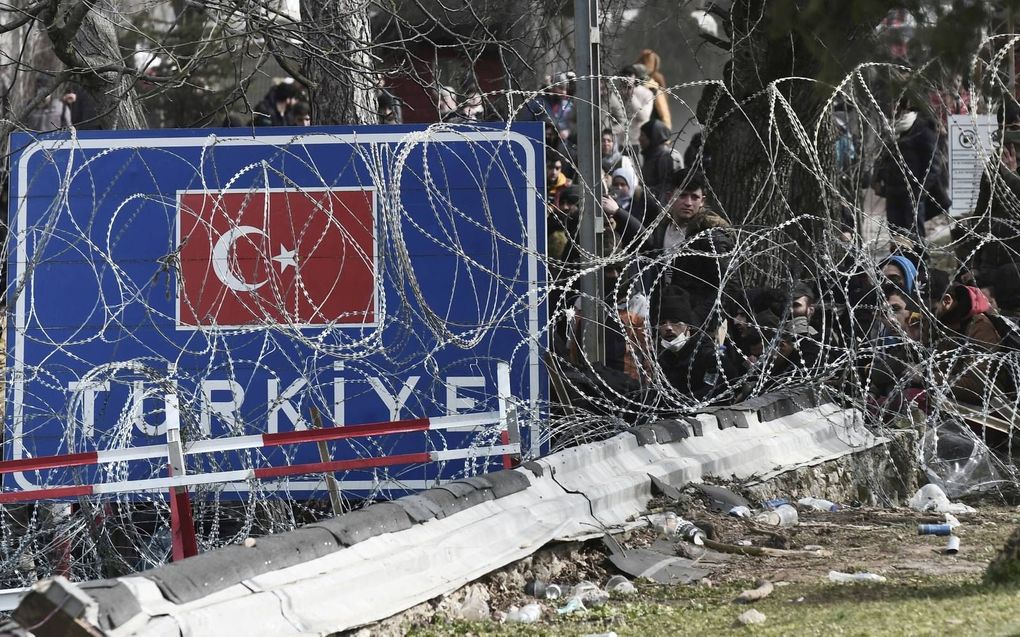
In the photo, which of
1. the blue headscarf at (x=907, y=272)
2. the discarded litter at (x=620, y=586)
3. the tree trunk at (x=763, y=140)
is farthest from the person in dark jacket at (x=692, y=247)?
the discarded litter at (x=620, y=586)

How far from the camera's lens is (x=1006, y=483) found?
7305 mm

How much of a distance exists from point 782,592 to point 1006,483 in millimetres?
3218

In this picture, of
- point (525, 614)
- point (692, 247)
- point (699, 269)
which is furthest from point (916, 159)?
point (525, 614)

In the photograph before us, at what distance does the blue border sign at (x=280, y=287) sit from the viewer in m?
6.68

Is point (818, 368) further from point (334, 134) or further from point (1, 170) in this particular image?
point (1, 170)

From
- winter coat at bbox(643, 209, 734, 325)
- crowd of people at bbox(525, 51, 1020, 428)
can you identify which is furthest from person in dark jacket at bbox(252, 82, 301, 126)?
winter coat at bbox(643, 209, 734, 325)

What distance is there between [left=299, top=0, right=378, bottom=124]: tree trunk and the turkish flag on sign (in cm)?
180

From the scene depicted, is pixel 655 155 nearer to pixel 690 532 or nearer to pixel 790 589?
pixel 690 532

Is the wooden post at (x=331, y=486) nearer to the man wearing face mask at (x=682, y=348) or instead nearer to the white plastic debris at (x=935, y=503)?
the man wearing face mask at (x=682, y=348)


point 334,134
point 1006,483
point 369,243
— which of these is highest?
point 334,134

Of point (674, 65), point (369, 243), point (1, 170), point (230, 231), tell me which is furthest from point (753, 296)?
point (674, 65)

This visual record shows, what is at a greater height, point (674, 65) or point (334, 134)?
point (674, 65)

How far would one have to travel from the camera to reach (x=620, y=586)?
4.83 meters

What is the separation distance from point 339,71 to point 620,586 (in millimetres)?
4745
